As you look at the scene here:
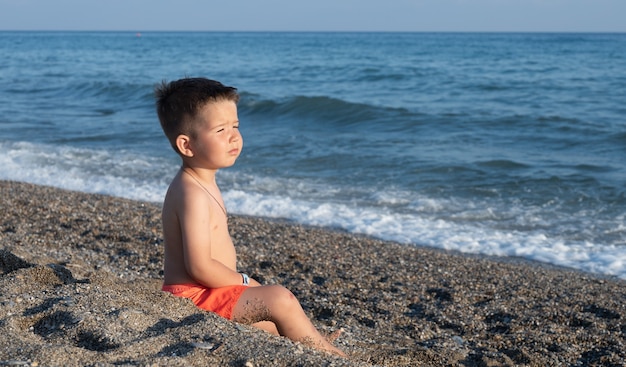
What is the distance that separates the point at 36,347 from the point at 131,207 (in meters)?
4.77

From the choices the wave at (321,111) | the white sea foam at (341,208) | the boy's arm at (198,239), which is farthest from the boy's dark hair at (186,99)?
the wave at (321,111)

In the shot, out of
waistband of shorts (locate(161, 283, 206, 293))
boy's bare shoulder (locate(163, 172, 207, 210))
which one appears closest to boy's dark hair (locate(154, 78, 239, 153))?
boy's bare shoulder (locate(163, 172, 207, 210))

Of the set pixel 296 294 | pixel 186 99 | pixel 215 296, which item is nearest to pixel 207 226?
pixel 215 296

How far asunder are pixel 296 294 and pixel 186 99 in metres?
1.83

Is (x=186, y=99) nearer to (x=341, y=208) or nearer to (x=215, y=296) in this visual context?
(x=215, y=296)

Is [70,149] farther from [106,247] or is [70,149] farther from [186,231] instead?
[186,231]

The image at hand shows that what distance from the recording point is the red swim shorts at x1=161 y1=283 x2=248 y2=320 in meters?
3.14

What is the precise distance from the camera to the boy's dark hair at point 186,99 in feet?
10.3

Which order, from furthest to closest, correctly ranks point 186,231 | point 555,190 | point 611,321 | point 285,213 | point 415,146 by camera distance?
1. point 415,146
2. point 555,190
3. point 285,213
4. point 611,321
5. point 186,231

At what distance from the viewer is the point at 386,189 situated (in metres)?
9.19

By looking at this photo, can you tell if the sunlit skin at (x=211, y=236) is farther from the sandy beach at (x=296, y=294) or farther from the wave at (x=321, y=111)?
the wave at (x=321, y=111)

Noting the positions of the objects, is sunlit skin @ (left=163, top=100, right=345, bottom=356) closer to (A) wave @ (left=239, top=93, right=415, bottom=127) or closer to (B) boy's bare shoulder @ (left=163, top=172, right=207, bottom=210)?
(B) boy's bare shoulder @ (left=163, top=172, right=207, bottom=210)

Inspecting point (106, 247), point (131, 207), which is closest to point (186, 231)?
point (106, 247)

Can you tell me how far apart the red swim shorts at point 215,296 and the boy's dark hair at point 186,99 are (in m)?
0.66
